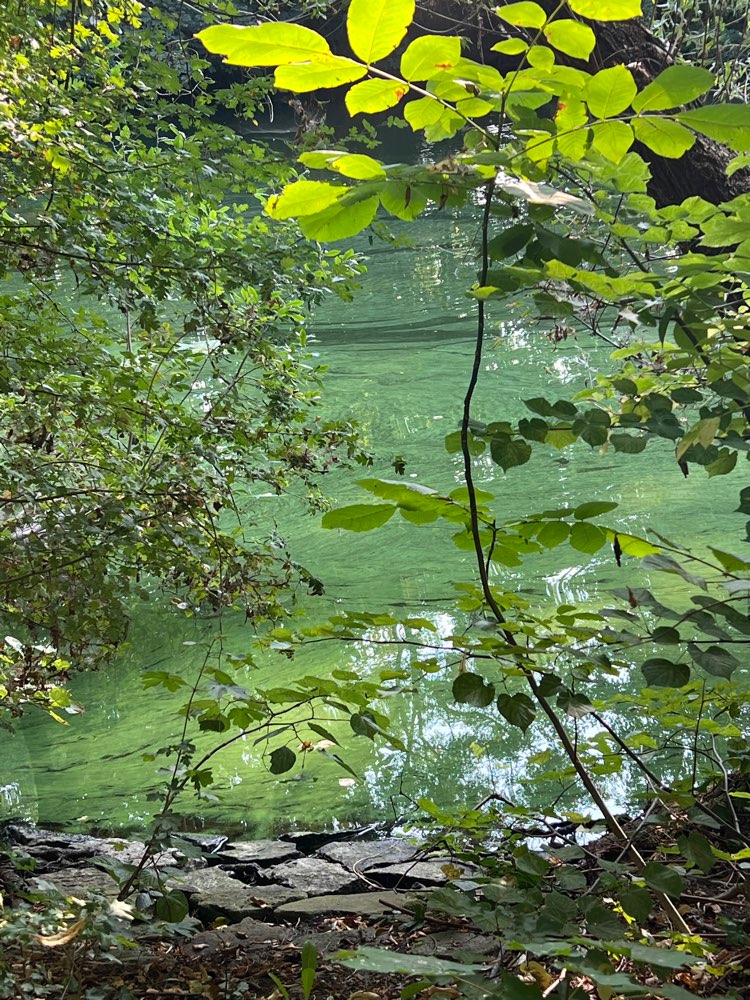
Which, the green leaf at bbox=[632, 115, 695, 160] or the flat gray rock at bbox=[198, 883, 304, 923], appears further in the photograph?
the flat gray rock at bbox=[198, 883, 304, 923]

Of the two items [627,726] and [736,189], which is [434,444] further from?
[627,726]

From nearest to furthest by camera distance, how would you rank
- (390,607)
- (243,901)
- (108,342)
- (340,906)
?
(340,906) < (243,901) < (108,342) < (390,607)

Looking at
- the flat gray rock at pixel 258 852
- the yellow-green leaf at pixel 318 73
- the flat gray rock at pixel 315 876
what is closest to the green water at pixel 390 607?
the flat gray rock at pixel 258 852

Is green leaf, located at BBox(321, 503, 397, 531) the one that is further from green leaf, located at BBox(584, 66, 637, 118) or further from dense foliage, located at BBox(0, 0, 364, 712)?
dense foliage, located at BBox(0, 0, 364, 712)

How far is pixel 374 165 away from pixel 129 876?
3.62 ft

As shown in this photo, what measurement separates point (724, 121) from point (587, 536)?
0.40 metres

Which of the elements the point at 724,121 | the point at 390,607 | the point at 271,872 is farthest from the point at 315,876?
the point at 724,121

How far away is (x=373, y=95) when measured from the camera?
2.48 ft

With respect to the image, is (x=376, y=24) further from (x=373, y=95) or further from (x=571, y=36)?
(x=571, y=36)

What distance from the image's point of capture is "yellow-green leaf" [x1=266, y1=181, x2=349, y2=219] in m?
0.73

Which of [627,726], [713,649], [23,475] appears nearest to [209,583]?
[23,475]

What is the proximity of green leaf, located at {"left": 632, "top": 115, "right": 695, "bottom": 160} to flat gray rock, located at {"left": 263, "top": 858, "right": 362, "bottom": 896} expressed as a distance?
5.72ft

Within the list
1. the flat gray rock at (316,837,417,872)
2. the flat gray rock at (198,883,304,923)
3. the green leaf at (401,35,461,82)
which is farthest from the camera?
the flat gray rock at (316,837,417,872)

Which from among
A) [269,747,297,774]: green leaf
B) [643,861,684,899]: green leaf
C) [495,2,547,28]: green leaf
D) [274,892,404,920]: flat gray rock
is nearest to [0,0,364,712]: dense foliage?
[274,892,404,920]: flat gray rock
